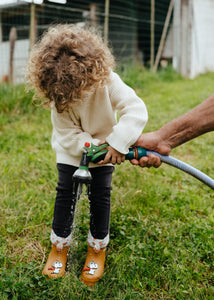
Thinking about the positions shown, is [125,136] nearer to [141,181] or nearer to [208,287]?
[208,287]

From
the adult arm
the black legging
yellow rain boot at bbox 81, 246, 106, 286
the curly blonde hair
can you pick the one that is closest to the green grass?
yellow rain boot at bbox 81, 246, 106, 286

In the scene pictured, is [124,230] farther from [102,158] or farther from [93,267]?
[102,158]

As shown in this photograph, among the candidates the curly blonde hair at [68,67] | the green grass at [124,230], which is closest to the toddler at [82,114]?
the curly blonde hair at [68,67]

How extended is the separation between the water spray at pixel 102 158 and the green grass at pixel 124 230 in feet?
1.83

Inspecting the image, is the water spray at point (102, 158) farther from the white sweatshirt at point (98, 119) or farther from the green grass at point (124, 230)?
the green grass at point (124, 230)

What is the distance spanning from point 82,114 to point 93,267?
2.98 feet

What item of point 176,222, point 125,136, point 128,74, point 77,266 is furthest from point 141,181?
point 128,74

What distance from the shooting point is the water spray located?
5.05 ft

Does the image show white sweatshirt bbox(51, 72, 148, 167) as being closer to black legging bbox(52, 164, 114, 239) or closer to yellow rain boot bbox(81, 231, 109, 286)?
black legging bbox(52, 164, 114, 239)

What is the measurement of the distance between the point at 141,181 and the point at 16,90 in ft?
8.09

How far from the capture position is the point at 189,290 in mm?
1820

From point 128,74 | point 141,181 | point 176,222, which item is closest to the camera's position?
point 176,222

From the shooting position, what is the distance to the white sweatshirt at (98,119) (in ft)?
5.66

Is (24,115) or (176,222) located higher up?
(24,115)
